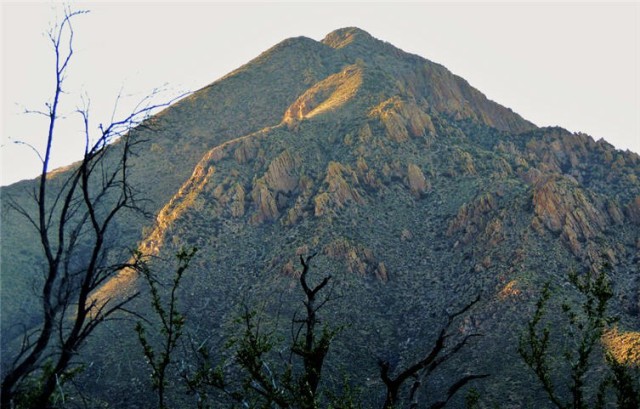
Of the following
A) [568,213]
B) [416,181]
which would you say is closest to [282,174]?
[416,181]

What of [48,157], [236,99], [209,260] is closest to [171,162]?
[236,99]

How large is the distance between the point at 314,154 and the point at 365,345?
3113cm

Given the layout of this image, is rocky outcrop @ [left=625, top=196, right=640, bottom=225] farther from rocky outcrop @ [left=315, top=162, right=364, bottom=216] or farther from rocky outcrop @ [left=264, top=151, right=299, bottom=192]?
rocky outcrop @ [left=264, top=151, right=299, bottom=192]

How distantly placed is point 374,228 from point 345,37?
8472 centimetres

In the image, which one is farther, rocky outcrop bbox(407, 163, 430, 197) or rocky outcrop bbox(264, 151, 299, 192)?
rocky outcrop bbox(264, 151, 299, 192)

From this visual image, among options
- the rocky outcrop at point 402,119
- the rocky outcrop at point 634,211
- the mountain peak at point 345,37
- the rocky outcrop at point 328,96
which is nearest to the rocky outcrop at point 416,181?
the rocky outcrop at point 402,119

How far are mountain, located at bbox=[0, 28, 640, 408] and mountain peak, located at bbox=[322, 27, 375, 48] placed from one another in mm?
40061

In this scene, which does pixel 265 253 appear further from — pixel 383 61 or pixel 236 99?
pixel 383 61

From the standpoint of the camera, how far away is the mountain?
133 ft

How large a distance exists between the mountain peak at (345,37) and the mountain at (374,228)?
4006cm

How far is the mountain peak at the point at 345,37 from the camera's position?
125062 mm

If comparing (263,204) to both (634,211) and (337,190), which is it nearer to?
(337,190)

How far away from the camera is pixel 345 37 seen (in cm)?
12925

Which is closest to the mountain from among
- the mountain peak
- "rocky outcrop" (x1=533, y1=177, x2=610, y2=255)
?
"rocky outcrop" (x1=533, y1=177, x2=610, y2=255)
